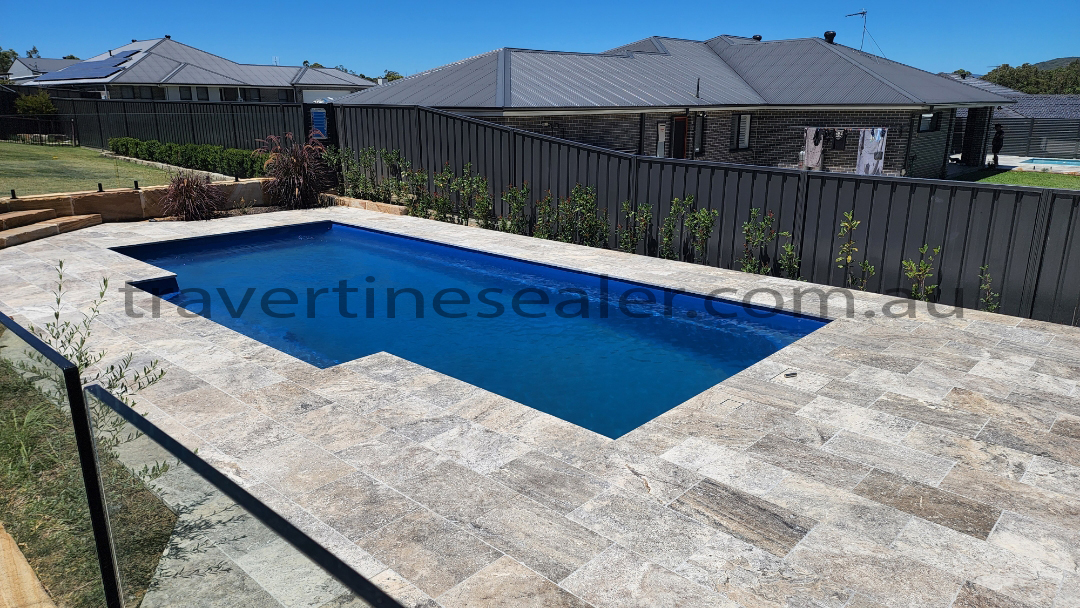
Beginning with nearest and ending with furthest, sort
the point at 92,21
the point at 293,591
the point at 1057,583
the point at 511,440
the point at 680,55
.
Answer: the point at 293,591
the point at 1057,583
the point at 511,440
the point at 680,55
the point at 92,21

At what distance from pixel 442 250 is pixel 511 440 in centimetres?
698

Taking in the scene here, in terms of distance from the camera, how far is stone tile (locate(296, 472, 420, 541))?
354cm

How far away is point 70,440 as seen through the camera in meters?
2.48

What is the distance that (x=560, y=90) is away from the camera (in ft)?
54.7

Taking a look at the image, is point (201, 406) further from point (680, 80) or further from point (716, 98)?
point (680, 80)

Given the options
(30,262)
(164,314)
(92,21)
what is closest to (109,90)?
(30,262)

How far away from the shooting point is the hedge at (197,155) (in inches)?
611

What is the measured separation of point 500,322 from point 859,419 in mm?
4377

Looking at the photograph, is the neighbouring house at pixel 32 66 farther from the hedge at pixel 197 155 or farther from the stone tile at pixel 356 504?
the stone tile at pixel 356 504

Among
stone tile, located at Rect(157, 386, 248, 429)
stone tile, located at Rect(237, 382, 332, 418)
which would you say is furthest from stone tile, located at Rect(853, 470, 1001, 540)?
stone tile, located at Rect(157, 386, 248, 429)

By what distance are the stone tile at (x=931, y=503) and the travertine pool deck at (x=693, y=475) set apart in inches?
0.5

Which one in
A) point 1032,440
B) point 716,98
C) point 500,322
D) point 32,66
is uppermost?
point 32,66

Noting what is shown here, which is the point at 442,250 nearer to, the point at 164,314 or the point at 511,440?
the point at 164,314

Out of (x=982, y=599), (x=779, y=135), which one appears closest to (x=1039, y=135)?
(x=779, y=135)
